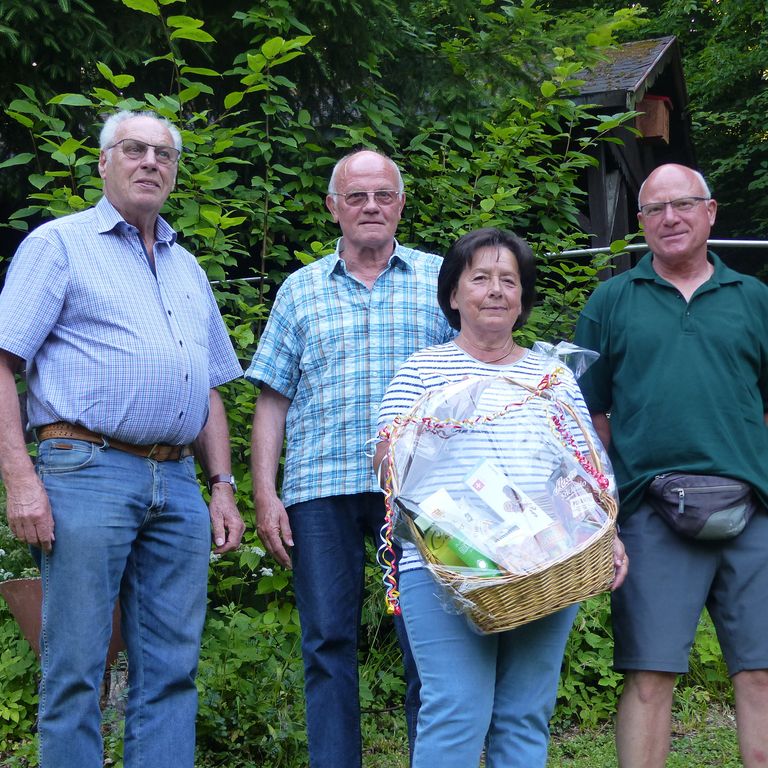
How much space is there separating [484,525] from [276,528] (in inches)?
42.8

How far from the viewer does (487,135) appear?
479cm

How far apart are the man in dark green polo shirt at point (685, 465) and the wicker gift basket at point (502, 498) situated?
1.24ft

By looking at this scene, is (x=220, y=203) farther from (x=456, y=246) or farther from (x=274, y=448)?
(x=456, y=246)

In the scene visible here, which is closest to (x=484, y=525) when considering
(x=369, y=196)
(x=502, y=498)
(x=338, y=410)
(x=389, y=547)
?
(x=502, y=498)

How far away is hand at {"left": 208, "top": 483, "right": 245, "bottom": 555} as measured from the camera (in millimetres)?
3086

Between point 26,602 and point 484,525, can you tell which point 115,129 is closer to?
point 484,525

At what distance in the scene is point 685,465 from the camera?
108 inches

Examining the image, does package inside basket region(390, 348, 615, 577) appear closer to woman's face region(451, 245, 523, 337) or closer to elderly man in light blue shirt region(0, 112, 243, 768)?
woman's face region(451, 245, 523, 337)

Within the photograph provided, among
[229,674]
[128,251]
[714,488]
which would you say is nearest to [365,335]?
[128,251]

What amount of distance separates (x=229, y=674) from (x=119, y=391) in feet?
4.91

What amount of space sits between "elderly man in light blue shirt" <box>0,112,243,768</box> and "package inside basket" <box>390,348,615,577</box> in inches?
29.6

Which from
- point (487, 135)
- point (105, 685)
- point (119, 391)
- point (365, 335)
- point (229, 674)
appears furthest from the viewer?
point (487, 135)

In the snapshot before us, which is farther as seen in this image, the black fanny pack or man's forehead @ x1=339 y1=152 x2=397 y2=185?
man's forehead @ x1=339 y1=152 x2=397 y2=185

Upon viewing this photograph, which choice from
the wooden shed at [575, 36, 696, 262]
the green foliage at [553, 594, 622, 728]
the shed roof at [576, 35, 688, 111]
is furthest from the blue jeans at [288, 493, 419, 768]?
the wooden shed at [575, 36, 696, 262]
